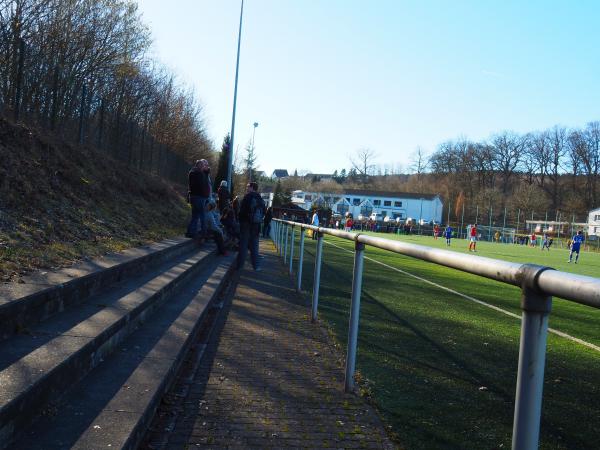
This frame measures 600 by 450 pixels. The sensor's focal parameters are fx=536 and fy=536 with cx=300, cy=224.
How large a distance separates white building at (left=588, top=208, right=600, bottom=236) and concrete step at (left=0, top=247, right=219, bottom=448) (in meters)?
83.2

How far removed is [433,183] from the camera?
10912cm

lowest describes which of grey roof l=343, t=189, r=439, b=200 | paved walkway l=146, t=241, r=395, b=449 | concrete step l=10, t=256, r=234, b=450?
paved walkway l=146, t=241, r=395, b=449

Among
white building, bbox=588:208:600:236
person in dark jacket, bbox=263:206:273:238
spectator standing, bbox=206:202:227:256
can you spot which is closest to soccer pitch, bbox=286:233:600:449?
spectator standing, bbox=206:202:227:256

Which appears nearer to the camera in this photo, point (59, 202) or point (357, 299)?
point (357, 299)

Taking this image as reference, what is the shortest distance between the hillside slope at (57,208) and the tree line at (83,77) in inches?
42.3

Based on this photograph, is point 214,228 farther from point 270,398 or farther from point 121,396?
point 121,396

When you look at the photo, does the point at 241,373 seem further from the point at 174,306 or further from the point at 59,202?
the point at 59,202

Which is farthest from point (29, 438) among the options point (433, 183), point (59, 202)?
point (433, 183)

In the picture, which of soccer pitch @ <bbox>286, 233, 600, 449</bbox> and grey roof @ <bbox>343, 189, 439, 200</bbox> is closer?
soccer pitch @ <bbox>286, 233, 600, 449</bbox>

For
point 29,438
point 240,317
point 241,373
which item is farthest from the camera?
point 240,317

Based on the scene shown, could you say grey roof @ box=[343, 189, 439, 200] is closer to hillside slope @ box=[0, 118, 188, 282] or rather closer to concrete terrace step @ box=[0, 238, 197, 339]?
hillside slope @ box=[0, 118, 188, 282]

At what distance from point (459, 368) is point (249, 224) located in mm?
6282

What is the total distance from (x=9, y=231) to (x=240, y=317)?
9.20 feet

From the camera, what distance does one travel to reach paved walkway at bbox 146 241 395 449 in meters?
3.08
